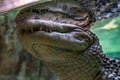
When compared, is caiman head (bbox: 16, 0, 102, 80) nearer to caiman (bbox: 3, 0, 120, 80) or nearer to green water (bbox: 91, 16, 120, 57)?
caiman (bbox: 3, 0, 120, 80)

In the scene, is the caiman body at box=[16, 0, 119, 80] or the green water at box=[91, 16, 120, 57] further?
the green water at box=[91, 16, 120, 57]

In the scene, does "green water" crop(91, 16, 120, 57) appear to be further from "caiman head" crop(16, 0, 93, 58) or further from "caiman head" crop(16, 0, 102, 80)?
"caiman head" crop(16, 0, 93, 58)

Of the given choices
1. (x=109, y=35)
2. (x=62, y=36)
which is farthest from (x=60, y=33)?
(x=109, y=35)

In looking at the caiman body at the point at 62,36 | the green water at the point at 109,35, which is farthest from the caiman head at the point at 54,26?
the green water at the point at 109,35

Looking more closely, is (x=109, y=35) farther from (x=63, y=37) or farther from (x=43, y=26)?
(x=43, y=26)

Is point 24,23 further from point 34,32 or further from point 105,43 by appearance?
point 105,43

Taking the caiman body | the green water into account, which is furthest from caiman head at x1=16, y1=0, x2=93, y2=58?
the green water

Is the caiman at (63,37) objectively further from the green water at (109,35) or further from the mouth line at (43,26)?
the green water at (109,35)

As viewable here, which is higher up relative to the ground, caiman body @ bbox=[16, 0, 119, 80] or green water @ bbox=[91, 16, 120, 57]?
caiman body @ bbox=[16, 0, 119, 80]
